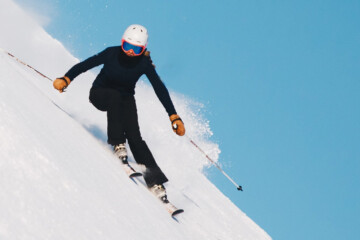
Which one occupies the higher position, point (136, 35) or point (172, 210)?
point (136, 35)

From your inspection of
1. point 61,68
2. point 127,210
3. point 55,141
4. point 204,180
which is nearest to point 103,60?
point 55,141

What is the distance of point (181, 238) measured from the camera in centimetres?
427

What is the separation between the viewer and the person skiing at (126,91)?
523cm

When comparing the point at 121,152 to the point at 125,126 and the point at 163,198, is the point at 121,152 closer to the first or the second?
the point at 125,126

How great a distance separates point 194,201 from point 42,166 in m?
3.35

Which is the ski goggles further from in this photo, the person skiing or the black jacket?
the black jacket

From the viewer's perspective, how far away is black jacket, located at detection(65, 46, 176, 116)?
5.43 metres

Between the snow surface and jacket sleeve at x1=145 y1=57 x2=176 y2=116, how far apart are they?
811 millimetres

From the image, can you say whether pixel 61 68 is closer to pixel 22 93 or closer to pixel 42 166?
pixel 22 93

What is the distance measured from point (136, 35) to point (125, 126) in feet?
3.21

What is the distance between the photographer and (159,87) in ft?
18.4

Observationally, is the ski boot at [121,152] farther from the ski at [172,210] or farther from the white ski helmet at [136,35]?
the white ski helmet at [136,35]

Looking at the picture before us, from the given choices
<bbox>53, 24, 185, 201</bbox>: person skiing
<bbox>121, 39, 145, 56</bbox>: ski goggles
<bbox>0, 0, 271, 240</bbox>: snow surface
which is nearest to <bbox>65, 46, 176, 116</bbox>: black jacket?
<bbox>53, 24, 185, 201</bbox>: person skiing

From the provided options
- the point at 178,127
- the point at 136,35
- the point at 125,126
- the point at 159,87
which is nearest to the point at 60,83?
the point at 125,126
